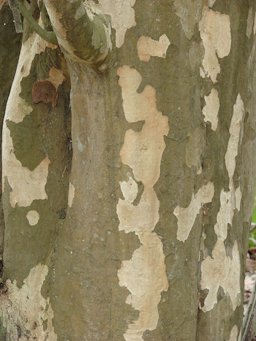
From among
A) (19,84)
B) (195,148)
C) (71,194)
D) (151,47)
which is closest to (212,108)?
(195,148)

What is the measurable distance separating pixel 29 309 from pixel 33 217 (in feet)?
0.77

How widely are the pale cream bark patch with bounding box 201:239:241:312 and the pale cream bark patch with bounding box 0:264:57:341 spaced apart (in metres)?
0.39

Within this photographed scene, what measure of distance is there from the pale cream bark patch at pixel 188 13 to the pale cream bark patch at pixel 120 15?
103mm

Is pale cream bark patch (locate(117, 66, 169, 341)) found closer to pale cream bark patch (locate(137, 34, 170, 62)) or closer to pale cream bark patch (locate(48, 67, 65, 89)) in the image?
pale cream bark patch (locate(137, 34, 170, 62))

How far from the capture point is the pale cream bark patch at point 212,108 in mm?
1652

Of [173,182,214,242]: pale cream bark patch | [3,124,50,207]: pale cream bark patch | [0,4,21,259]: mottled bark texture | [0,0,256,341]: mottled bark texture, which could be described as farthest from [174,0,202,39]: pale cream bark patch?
[0,4,21,259]: mottled bark texture

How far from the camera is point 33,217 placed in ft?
5.89

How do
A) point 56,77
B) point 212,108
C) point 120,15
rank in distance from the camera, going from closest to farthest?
1. point 120,15
2. point 212,108
3. point 56,77

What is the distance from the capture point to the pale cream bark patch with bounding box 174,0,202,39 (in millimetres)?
1566

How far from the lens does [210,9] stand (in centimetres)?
163

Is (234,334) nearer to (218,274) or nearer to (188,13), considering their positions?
(218,274)

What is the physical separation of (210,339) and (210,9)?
2.64 ft

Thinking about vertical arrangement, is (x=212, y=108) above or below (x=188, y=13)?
below

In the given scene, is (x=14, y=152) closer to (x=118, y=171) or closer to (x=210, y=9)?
(x=118, y=171)
